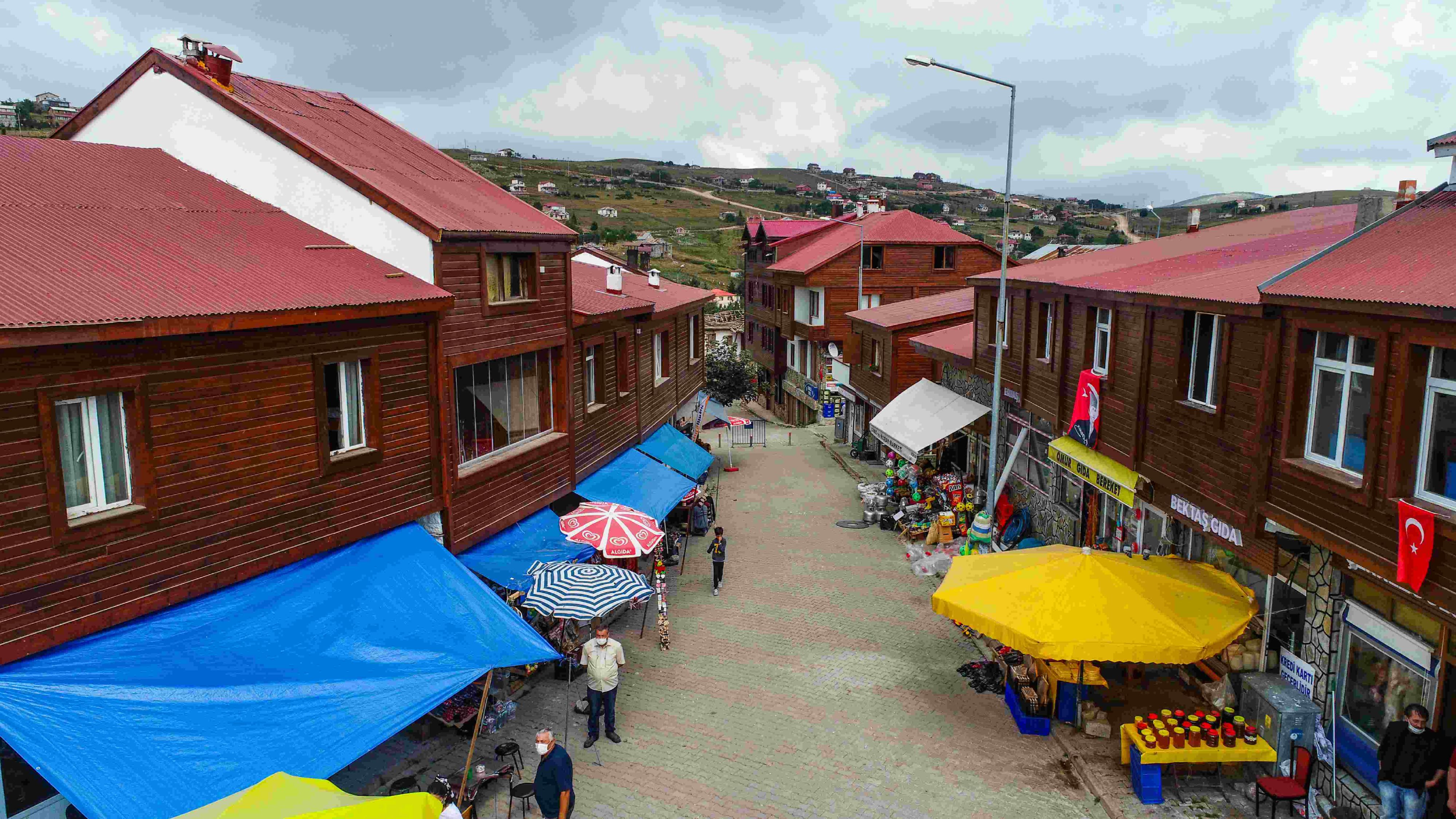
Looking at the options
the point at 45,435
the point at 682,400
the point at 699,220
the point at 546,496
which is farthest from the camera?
the point at 699,220

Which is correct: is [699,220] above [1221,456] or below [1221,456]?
above

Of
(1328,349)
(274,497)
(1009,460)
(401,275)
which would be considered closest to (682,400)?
(1009,460)

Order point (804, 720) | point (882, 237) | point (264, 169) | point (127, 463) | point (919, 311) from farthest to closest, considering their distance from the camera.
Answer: point (882, 237), point (919, 311), point (264, 169), point (804, 720), point (127, 463)

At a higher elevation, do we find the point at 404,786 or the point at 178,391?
the point at 178,391

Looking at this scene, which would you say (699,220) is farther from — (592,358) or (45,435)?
(45,435)

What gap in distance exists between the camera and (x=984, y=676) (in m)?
14.9

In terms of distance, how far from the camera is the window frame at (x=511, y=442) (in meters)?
14.3

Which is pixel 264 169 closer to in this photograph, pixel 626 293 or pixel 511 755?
pixel 511 755

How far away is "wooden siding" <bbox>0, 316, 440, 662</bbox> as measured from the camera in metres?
8.39

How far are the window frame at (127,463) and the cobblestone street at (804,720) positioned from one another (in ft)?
16.3

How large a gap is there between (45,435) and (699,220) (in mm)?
137648

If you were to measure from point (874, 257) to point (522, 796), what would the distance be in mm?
37130

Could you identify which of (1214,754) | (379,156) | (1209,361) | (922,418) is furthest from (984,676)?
(379,156)

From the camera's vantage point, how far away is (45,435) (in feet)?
28.0
